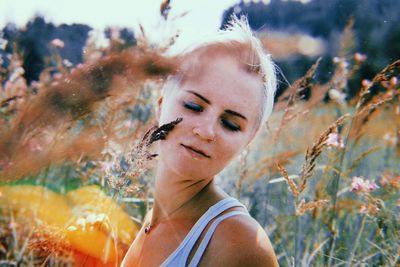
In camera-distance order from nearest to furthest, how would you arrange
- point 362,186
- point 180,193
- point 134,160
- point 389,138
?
1. point 134,160
2. point 180,193
3. point 362,186
4. point 389,138

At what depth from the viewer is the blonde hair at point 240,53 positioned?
1163 millimetres

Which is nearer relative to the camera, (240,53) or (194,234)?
(194,234)

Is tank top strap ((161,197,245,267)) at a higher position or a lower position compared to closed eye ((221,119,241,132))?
lower

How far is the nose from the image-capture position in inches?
39.8

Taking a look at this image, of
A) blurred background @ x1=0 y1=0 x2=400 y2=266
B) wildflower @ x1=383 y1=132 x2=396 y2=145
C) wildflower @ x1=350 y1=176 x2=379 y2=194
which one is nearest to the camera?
blurred background @ x1=0 y1=0 x2=400 y2=266

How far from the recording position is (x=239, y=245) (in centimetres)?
91

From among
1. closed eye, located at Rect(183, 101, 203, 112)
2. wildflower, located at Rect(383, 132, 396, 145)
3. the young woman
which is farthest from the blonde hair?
wildflower, located at Rect(383, 132, 396, 145)

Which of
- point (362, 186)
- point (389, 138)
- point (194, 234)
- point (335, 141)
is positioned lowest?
point (389, 138)

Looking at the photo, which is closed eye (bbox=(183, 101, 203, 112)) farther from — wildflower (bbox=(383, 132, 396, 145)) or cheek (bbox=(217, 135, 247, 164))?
wildflower (bbox=(383, 132, 396, 145))

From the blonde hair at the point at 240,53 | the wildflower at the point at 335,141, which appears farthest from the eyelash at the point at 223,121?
the wildflower at the point at 335,141

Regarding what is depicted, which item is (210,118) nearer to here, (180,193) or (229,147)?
(229,147)

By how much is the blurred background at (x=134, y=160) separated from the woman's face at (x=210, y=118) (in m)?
0.10

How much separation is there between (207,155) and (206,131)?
0.06 m

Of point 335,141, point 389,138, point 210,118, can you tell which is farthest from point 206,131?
point 389,138
